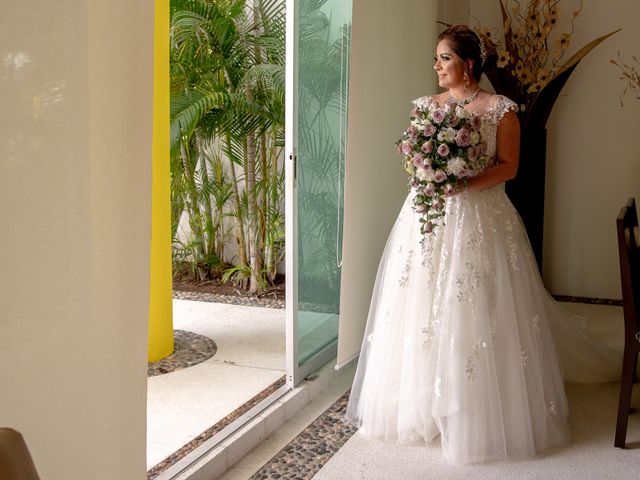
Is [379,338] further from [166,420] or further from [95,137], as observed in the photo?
[95,137]

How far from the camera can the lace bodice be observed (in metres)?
3.58

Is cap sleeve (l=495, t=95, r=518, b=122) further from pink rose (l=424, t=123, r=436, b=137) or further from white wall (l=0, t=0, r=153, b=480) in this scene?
white wall (l=0, t=0, r=153, b=480)

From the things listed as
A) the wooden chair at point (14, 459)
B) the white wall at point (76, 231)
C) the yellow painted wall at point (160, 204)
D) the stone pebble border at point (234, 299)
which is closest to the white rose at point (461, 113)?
the white wall at point (76, 231)

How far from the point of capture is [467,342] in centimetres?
340

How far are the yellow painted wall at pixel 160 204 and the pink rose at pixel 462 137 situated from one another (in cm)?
175

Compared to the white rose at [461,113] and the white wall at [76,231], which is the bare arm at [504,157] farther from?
the white wall at [76,231]

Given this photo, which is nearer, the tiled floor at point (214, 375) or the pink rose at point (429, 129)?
the pink rose at point (429, 129)

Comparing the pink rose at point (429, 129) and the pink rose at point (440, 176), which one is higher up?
the pink rose at point (429, 129)

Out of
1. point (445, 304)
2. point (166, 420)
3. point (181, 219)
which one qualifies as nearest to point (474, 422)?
point (445, 304)

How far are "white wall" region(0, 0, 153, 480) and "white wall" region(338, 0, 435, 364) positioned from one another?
1.79 metres

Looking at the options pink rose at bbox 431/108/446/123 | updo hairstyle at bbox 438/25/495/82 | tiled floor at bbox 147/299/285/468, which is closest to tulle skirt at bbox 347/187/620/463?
pink rose at bbox 431/108/446/123

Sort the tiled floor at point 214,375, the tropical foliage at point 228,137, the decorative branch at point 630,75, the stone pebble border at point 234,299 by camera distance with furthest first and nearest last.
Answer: the stone pebble border at point 234,299 → the tropical foliage at point 228,137 → the decorative branch at point 630,75 → the tiled floor at point 214,375

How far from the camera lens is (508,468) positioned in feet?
10.6

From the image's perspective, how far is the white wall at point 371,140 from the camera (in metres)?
3.89
